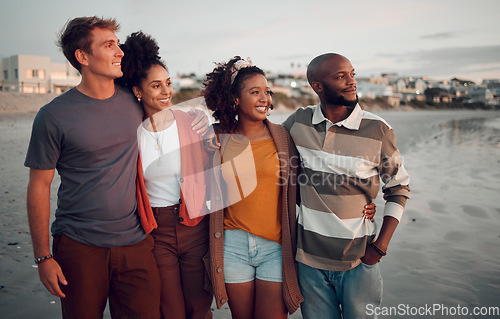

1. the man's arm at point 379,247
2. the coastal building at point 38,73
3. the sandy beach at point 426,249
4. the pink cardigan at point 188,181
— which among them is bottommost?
the sandy beach at point 426,249

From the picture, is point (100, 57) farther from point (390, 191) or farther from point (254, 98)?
point (390, 191)

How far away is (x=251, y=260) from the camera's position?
106 inches

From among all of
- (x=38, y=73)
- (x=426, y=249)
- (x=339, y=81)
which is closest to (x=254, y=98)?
(x=339, y=81)

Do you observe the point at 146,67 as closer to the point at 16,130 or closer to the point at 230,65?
the point at 230,65

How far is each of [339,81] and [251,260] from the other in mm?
1442

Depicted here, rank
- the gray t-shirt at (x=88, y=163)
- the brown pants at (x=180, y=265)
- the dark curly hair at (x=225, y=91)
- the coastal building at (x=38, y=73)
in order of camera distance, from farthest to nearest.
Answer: the coastal building at (x=38, y=73) → the dark curly hair at (x=225, y=91) → the brown pants at (x=180, y=265) → the gray t-shirt at (x=88, y=163)

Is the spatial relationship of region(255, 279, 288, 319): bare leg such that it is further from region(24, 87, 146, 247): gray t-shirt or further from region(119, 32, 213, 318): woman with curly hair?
region(24, 87, 146, 247): gray t-shirt

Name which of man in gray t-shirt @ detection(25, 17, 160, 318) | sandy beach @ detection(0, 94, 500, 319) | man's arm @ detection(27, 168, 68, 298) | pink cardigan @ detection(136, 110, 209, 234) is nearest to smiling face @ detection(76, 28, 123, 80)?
man in gray t-shirt @ detection(25, 17, 160, 318)

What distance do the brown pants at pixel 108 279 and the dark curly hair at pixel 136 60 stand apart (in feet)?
4.01

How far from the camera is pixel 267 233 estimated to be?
2.68 metres

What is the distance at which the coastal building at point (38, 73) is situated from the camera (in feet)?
133

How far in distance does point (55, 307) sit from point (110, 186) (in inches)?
76.5

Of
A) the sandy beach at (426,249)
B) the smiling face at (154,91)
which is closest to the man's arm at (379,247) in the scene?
the sandy beach at (426,249)

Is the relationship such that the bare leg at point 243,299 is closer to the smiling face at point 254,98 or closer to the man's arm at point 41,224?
the man's arm at point 41,224
